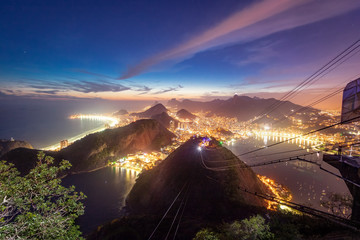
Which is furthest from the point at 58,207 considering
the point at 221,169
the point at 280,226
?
the point at 221,169

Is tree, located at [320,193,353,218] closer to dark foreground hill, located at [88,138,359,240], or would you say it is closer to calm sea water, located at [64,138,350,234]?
dark foreground hill, located at [88,138,359,240]

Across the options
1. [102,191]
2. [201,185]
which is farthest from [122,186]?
[201,185]

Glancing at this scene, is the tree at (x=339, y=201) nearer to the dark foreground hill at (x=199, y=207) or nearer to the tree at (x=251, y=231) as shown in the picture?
the dark foreground hill at (x=199, y=207)

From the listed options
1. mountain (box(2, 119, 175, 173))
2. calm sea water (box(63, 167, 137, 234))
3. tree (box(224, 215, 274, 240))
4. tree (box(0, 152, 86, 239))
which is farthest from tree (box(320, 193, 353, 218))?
mountain (box(2, 119, 175, 173))

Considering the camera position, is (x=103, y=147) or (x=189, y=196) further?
(x=103, y=147)

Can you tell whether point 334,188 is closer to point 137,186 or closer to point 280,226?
point 280,226

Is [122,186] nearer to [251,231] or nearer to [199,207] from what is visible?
[199,207]

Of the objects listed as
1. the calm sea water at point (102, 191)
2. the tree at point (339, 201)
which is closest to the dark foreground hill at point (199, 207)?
the calm sea water at point (102, 191)
